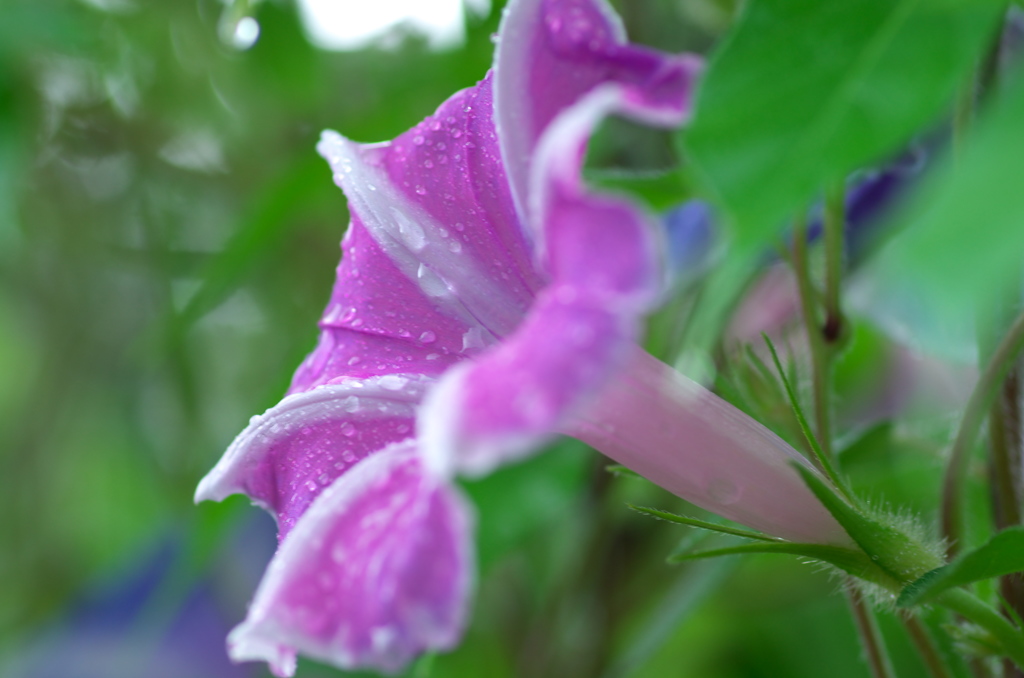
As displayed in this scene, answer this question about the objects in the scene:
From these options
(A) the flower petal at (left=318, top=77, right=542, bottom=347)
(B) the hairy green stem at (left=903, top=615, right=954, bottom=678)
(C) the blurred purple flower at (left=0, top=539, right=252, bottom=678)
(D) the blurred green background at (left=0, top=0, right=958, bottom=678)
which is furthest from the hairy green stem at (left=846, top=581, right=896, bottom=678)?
(C) the blurred purple flower at (left=0, top=539, right=252, bottom=678)

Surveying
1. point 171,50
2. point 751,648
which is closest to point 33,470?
point 171,50

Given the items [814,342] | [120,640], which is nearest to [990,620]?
[814,342]

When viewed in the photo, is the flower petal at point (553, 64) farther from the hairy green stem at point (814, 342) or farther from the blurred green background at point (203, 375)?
the blurred green background at point (203, 375)

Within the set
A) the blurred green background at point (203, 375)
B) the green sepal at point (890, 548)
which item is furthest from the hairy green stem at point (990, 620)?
the blurred green background at point (203, 375)

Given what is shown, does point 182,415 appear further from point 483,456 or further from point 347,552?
point 483,456

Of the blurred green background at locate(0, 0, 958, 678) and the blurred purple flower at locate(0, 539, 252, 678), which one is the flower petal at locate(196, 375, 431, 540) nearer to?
the blurred green background at locate(0, 0, 958, 678)

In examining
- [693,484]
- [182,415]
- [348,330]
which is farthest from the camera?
[182,415]
